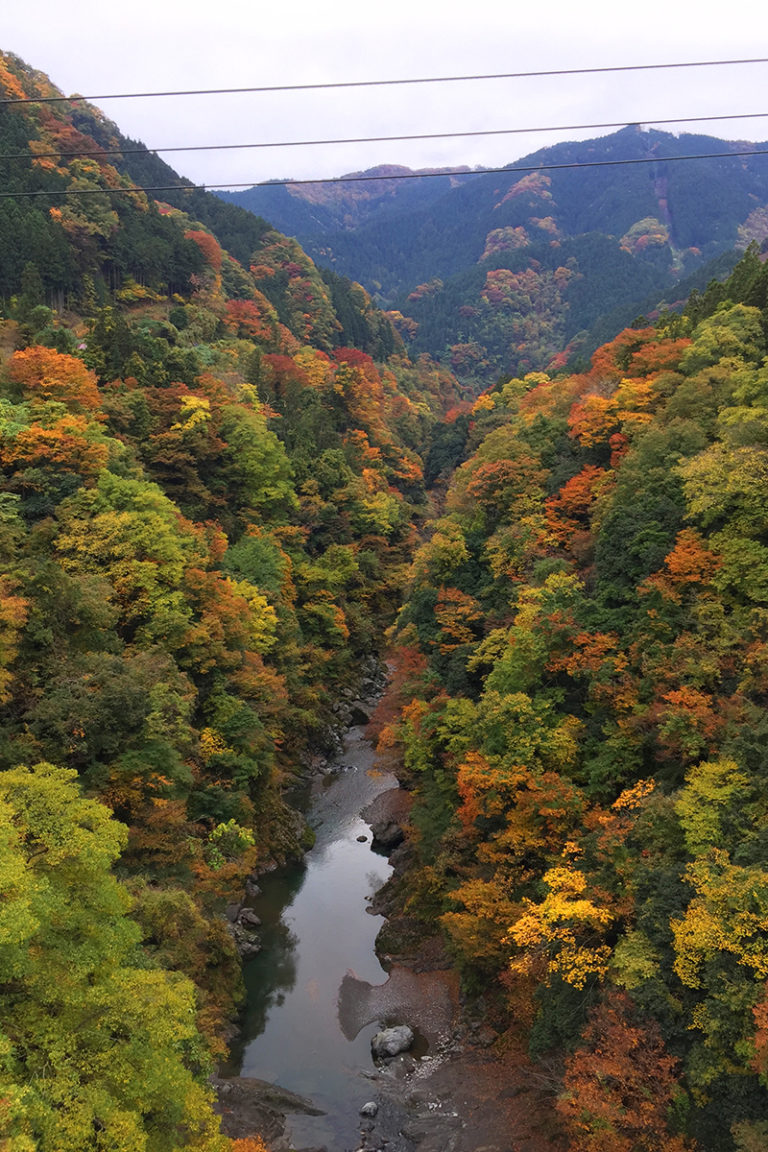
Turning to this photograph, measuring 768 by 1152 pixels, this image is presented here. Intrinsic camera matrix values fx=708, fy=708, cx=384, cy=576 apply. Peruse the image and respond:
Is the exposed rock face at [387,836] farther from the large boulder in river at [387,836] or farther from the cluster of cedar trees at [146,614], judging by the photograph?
the cluster of cedar trees at [146,614]

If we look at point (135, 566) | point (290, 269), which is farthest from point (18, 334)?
point (290, 269)

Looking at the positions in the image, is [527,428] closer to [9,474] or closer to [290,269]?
[9,474]

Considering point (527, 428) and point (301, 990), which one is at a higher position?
point (527, 428)

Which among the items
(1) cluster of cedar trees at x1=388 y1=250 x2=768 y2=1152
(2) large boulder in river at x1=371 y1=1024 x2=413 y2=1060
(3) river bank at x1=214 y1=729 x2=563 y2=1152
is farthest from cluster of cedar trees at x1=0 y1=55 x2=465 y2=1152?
(1) cluster of cedar trees at x1=388 y1=250 x2=768 y2=1152

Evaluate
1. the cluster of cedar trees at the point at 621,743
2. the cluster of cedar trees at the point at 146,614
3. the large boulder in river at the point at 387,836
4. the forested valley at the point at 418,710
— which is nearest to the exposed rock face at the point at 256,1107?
the forested valley at the point at 418,710

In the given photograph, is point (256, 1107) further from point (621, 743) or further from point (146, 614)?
point (146, 614)

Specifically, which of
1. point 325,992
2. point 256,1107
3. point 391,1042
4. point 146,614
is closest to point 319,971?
point 325,992
